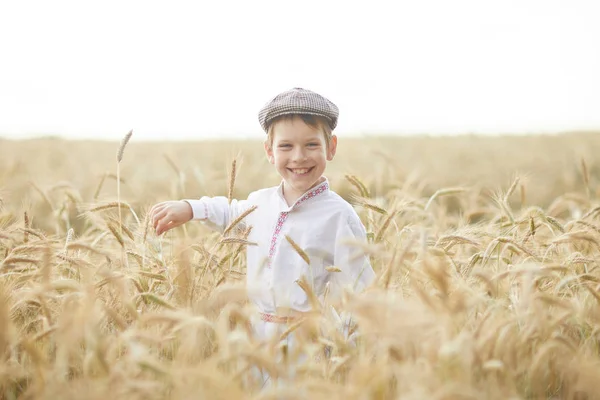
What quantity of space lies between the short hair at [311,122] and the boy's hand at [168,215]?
47 centimetres

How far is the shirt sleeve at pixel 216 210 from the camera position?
241 cm

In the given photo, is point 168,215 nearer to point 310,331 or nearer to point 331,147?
point 331,147

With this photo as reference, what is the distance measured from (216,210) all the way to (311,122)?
0.62 m

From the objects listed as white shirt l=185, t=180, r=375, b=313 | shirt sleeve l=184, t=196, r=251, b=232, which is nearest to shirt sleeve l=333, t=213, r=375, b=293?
white shirt l=185, t=180, r=375, b=313

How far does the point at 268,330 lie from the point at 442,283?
3.31ft

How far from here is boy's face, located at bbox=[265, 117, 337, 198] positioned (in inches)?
86.0

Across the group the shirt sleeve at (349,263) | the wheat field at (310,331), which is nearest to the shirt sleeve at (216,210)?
the wheat field at (310,331)

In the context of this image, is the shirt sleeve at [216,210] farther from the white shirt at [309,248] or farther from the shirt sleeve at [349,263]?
the shirt sleeve at [349,263]

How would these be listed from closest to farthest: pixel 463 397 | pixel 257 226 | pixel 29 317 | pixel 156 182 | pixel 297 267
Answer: pixel 463 397
pixel 29 317
pixel 297 267
pixel 257 226
pixel 156 182

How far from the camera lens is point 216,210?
2.47 m

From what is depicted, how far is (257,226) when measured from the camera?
2418 millimetres

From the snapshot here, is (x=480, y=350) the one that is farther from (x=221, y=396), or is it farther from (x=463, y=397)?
(x=221, y=396)

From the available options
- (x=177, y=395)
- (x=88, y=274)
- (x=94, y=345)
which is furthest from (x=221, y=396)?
(x=88, y=274)

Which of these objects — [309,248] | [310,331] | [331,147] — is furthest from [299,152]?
[310,331]
